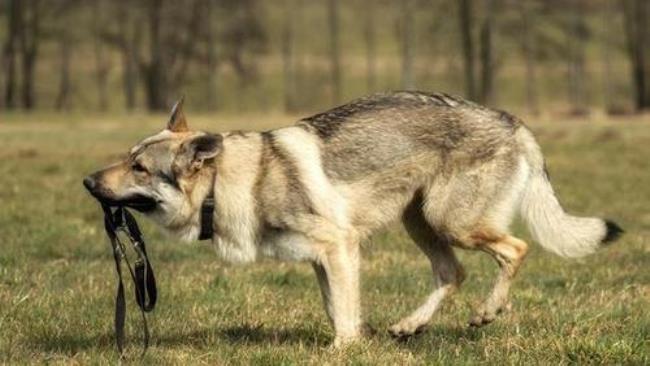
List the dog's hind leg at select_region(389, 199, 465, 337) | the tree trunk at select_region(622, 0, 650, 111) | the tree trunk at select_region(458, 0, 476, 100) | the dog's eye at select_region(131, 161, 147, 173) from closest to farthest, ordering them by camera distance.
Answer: the dog's eye at select_region(131, 161, 147, 173) < the dog's hind leg at select_region(389, 199, 465, 337) < the tree trunk at select_region(458, 0, 476, 100) < the tree trunk at select_region(622, 0, 650, 111)

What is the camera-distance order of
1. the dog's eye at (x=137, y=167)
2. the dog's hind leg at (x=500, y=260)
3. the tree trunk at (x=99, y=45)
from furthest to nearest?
1. the tree trunk at (x=99, y=45)
2. the dog's hind leg at (x=500, y=260)
3. the dog's eye at (x=137, y=167)

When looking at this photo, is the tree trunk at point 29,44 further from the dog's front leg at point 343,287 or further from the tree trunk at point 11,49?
the dog's front leg at point 343,287

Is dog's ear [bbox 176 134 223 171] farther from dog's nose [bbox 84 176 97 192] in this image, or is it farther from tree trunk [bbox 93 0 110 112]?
tree trunk [bbox 93 0 110 112]

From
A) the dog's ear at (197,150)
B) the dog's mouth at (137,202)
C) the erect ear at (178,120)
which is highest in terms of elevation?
the erect ear at (178,120)

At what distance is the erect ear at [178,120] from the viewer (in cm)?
709

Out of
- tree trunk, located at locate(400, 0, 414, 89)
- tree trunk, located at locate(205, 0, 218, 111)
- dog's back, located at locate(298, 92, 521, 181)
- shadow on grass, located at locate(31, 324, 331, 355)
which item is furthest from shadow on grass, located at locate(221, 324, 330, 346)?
tree trunk, located at locate(205, 0, 218, 111)

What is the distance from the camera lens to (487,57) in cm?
5541

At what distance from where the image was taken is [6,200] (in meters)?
16.1

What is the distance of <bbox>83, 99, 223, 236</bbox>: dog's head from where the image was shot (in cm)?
661

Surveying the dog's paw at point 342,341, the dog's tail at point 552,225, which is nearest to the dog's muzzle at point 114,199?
the dog's paw at point 342,341

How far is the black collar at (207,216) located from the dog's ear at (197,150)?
0.88 ft

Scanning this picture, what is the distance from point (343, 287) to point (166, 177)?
4.48 feet

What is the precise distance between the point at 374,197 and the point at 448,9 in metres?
50.1

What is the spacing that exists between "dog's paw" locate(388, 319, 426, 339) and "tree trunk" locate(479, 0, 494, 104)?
47131mm
